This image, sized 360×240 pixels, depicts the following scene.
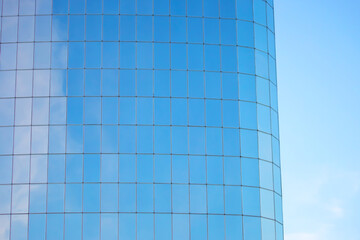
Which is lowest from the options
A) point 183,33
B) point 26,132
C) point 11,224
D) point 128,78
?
point 11,224

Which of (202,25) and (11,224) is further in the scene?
(202,25)

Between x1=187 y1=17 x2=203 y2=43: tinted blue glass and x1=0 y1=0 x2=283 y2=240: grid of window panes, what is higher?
x1=187 y1=17 x2=203 y2=43: tinted blue glass

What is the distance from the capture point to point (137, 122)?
4975 centimetres

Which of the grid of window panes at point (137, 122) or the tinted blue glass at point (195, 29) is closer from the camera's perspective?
the grid of window panes at point (137, 122)

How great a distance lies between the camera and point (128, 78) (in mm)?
50656

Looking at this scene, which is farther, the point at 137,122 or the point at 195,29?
the point at 195,29

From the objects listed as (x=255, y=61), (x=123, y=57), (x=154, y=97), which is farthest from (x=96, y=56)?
(x=255, y=61)

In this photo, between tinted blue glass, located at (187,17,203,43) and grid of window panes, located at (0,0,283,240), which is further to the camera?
tinted blue glass, located at (187,17,203,43)

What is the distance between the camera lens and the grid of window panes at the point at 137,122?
48.2 metres

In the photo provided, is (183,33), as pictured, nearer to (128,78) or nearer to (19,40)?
(128,78)

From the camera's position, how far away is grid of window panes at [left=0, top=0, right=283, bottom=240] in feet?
158

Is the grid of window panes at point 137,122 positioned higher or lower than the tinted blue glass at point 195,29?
lower

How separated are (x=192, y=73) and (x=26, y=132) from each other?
1269cm

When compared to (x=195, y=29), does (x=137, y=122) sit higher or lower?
lower
